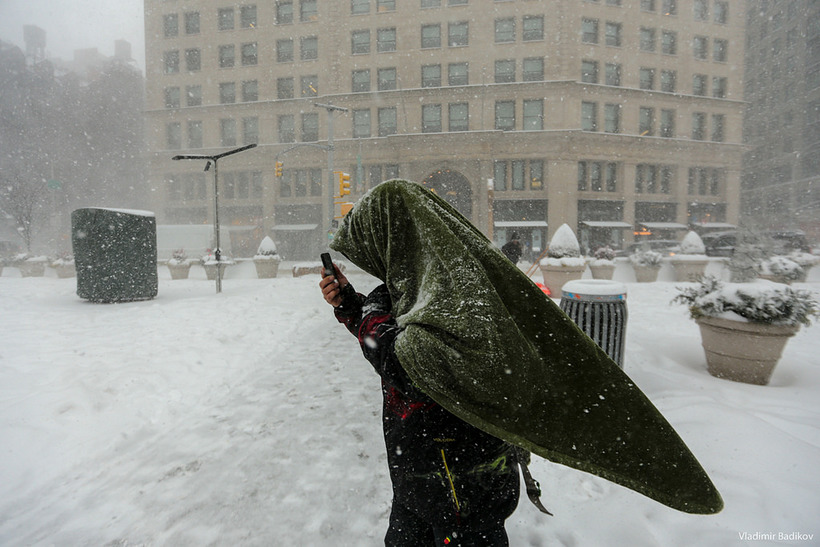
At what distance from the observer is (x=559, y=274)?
1116cm

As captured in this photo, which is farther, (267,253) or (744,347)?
(267,253)

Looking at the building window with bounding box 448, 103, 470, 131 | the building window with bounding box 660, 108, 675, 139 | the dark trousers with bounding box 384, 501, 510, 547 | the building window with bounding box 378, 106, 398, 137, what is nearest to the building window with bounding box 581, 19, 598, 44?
the building window with bounding box 660, 108, 675, 139

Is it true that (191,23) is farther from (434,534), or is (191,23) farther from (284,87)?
(434,534)

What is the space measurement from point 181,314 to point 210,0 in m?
41.5

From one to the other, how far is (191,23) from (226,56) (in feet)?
15.7

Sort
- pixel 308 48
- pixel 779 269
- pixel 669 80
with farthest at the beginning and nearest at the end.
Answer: pixel 308 48 < pixel 669 80 < pixel 779 269

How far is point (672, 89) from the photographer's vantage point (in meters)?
34.4

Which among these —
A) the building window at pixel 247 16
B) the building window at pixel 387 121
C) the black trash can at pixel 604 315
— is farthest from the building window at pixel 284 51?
the black trash can at pixel 604 315

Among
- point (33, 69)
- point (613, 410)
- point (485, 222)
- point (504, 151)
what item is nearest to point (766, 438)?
point (613, 410)

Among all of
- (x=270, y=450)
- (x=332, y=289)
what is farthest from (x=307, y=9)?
(x=332, y=289)

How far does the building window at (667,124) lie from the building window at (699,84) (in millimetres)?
3264

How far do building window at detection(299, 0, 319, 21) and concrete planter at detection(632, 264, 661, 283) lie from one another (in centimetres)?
3475

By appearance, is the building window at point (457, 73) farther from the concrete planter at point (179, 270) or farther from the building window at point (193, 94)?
the concrete planter at point (179, 270)

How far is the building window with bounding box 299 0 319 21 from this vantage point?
35.4m
